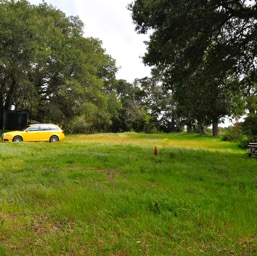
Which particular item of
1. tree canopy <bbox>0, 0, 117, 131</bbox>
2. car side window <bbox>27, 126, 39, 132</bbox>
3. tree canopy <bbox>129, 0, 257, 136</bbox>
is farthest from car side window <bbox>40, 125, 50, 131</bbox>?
tree canopy <bbox>129, 0, 257, 136</bbox>

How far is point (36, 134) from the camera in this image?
829 inches

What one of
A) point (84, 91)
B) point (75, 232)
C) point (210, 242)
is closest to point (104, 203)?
point (75, 232)

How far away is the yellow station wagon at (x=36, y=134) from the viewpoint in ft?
66.9

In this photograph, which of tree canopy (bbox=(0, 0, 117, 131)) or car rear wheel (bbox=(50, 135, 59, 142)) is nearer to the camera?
car rear wheel (bbox=(50, 135, 59, 142))

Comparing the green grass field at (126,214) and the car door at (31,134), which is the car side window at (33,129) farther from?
the green grass field at (126,214)

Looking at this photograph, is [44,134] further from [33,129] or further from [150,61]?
[150,61]

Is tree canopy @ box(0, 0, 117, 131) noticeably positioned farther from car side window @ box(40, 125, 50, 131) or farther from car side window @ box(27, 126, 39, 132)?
car side window @ box(40, 125, 50, 131)

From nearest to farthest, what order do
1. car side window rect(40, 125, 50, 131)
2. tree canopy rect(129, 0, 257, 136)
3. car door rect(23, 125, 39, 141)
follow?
tree canopy rect(129, 0, 257, 136), car door rect(23, 125, 39, 141), car side window rect(40, 125, 50, 131)

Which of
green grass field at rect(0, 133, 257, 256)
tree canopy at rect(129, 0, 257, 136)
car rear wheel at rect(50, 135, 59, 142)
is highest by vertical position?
tree canopy at rect(129, 0, 257, 136)

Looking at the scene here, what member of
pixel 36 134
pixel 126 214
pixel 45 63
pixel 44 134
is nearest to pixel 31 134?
pixel 36 134

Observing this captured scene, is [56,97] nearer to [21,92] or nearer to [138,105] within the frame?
[21,92]

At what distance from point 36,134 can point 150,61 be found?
39.1 ft

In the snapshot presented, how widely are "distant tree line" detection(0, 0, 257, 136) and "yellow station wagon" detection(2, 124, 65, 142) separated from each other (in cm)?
717

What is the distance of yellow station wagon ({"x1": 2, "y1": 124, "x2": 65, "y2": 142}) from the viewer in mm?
20391
